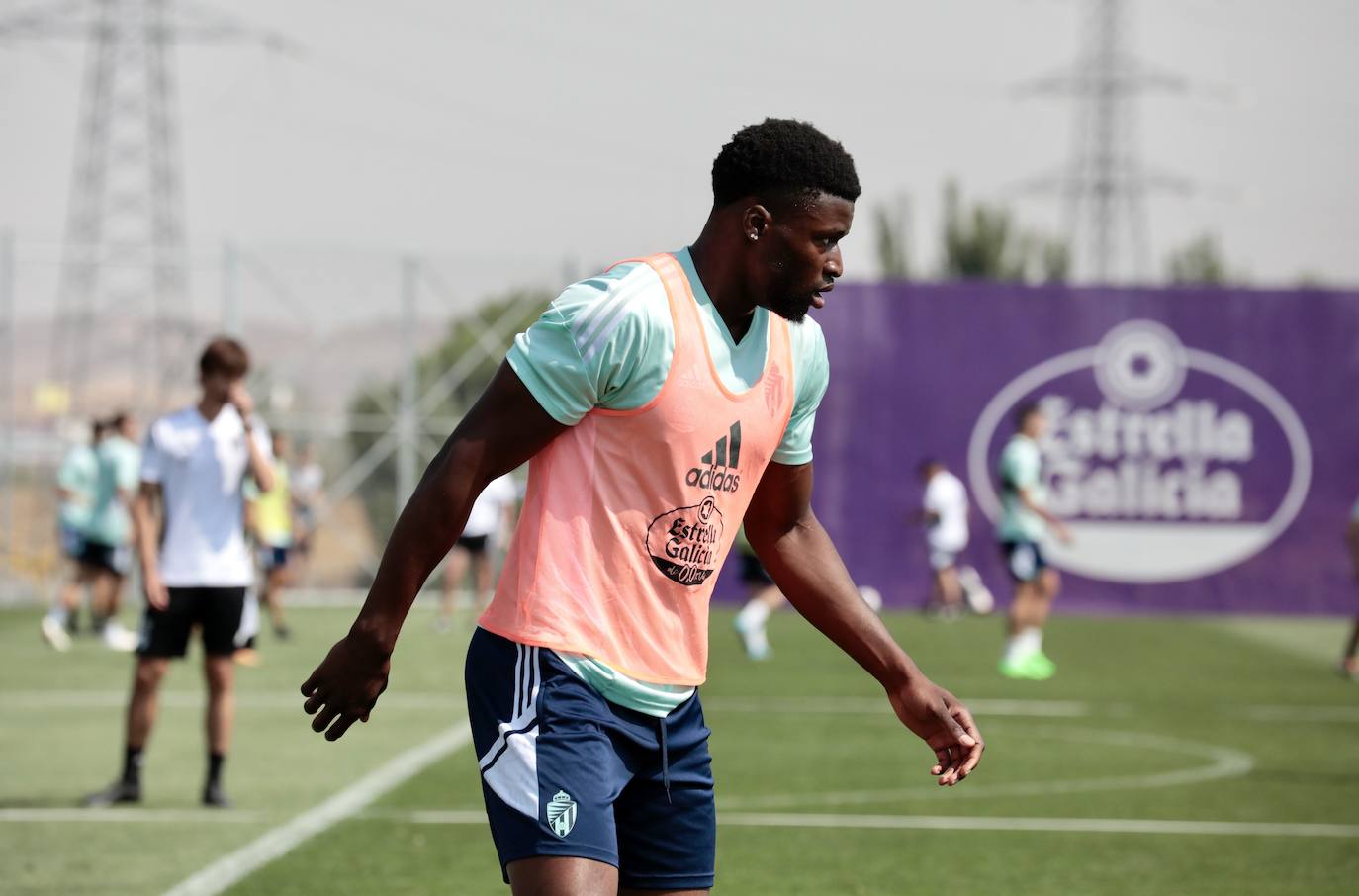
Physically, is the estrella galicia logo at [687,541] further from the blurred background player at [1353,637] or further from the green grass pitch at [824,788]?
the blurred background player at [1353,637]

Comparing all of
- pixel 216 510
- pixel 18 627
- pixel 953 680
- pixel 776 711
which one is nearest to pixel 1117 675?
→ pixel 953 680

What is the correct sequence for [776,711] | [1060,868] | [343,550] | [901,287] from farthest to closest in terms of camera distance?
[343,550] < [901,287] < [776,711] < [1060,868]

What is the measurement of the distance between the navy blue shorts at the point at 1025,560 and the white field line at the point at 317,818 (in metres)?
5.88

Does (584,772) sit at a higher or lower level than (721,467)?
lower

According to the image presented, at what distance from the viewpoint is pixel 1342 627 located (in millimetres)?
24766

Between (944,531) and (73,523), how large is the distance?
1008 centimetres

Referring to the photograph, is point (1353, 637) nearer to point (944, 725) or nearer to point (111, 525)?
point (111, 525)

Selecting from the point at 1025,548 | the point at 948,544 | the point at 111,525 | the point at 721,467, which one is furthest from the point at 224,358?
the point at 948,544

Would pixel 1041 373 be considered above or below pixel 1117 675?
above

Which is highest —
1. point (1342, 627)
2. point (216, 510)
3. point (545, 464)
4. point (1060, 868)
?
point (545, 464)

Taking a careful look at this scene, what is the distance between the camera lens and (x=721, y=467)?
417 centimetres

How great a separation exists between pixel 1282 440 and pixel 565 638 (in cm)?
2215

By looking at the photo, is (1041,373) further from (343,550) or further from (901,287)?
(343,550)

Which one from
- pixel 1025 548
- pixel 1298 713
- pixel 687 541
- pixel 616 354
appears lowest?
pixel 1298 713
